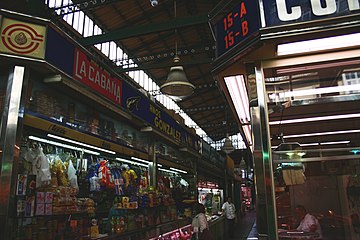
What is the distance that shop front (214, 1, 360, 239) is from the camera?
1846 millimetres

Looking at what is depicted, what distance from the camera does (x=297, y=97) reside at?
90.7 inches

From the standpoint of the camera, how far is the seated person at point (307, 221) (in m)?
2.50

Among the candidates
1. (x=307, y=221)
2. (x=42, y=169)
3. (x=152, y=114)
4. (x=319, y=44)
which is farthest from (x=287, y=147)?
(x=152, y=114)

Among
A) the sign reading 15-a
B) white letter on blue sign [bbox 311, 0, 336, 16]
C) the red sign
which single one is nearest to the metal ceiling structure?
the sign reading 15-a

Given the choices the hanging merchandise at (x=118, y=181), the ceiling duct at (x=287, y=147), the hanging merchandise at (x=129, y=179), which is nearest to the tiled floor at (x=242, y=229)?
the hanging merchandise at (x=129, y=179)

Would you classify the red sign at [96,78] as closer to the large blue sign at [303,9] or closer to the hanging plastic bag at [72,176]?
the hanging plastic bag at [72,176]

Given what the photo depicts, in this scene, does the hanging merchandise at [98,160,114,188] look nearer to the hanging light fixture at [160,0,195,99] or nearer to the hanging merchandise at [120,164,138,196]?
the hanging merchandise at [120,164,138,196]

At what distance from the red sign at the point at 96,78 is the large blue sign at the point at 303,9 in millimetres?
2197

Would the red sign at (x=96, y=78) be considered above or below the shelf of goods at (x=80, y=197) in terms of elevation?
above

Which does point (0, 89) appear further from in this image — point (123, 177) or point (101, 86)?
point (123, 177)

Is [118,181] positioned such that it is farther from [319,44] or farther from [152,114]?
[319,44]

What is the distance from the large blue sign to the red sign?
2.20m

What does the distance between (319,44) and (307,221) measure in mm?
1537

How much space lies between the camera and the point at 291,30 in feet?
5.93
